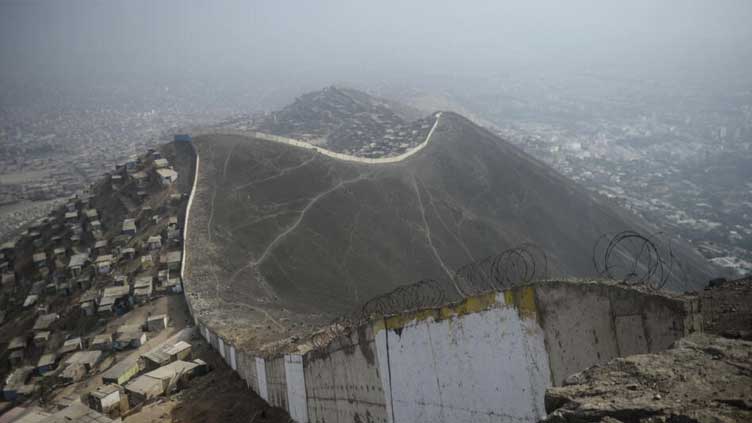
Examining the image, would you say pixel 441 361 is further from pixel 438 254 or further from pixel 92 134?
pixel 92 134

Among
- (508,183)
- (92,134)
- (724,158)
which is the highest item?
(92,134)

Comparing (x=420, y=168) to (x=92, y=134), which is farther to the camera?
(x=92, y=134)

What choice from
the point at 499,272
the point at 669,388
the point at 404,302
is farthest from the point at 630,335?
the point at 499,272

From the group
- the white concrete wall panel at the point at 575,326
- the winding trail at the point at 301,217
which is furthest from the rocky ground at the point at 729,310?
the winding trail at the point at 301,217

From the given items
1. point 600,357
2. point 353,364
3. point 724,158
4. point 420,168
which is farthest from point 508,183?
point 724,158

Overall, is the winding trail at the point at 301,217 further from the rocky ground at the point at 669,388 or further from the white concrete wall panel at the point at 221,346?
the rocky ground at the point at 669,388

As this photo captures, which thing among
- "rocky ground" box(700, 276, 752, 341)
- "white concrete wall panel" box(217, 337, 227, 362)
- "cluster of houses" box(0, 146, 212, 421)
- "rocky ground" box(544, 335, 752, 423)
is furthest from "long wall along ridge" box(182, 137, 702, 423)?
"cluster of houses" box(0, 146, 212, 421)

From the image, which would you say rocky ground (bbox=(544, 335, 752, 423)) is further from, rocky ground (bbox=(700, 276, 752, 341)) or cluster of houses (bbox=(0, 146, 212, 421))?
cluster of houses (bbox=(0, 146, 212, 421))
